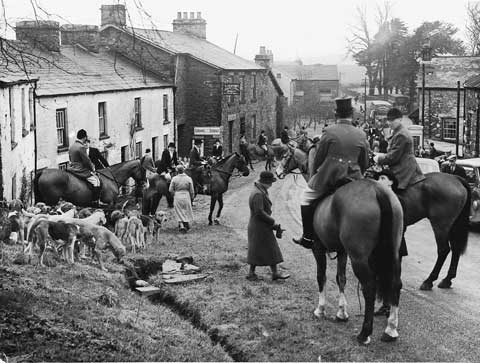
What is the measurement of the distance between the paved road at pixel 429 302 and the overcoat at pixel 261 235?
0.79m

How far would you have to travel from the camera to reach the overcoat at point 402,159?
35.0 feet

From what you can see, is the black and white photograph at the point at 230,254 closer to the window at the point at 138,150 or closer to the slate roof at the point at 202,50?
the window at the point at 138,150

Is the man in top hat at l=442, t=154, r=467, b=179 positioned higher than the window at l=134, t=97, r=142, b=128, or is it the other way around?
the window at l=134, t=97, r=142, b=128

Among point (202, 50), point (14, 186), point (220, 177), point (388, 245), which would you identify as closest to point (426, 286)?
point (388, 245)

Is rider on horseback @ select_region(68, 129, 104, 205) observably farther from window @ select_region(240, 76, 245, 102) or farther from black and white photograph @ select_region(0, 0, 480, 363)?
window @ select_region(240, 76, 245, 102)

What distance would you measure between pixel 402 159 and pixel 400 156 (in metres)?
0.10

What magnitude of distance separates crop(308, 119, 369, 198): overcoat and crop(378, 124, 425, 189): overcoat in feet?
6.57

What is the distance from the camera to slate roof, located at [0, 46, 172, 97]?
77.2ft

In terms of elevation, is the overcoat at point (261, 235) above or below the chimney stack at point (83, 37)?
below

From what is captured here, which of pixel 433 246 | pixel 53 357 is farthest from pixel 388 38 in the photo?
pixel 53 357

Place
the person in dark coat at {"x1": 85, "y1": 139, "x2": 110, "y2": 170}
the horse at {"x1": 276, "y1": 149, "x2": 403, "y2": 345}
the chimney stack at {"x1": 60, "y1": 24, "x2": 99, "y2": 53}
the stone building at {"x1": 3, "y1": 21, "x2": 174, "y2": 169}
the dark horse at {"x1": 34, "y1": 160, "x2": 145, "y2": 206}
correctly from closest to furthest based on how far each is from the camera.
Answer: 1. the horse at {"x1": 276, "y1": 149, "x2": 403, "y2": 345}
2. the dark horse at {"x1": 34, "y1": 160, "x2": 145, "y2": 206}
3. the person in dark coat at {"x1": 85, "y1": 139, "x2": 110, "y2": 170}
4. the stone building at {"x1": 3, "y1": 21, "x2": 174, "y2": 169}
5. the chimney stack at {"x1": 60, "y1": 24, "x2": 99, "y2": 53}

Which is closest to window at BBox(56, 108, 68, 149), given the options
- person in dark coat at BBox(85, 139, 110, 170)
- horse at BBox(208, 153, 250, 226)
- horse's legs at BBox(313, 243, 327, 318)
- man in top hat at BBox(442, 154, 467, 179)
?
person in dark coat at BBox(85, 139, 110, 170)

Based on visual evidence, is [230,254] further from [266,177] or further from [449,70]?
[449,70]

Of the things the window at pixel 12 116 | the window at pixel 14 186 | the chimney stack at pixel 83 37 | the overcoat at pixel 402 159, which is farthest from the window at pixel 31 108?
the chimney stack at pixel 83 37
